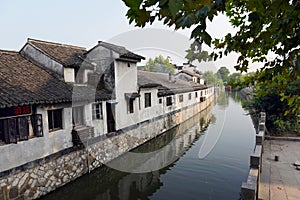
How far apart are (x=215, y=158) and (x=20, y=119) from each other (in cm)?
1016

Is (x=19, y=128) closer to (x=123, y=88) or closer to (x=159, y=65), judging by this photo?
(x=123, y=88)

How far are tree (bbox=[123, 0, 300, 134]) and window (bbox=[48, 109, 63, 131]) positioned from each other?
24.9ft

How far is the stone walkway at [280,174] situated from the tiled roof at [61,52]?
9791mm

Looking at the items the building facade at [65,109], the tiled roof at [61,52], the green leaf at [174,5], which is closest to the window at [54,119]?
the building facade at [65,109]

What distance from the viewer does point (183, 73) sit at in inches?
1515

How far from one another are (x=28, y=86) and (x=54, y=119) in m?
1.66

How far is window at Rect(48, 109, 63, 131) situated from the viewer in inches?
354

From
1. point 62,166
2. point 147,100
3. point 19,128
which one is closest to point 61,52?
point 19,128

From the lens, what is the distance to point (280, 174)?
7.82 m

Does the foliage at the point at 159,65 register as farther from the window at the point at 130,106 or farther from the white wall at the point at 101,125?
the white wall at the point at 101,125

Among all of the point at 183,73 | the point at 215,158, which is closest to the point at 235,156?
the point at 215,158

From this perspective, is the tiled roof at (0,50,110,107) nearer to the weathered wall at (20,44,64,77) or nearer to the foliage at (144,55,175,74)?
the weathered wall at (20,44,64,77)

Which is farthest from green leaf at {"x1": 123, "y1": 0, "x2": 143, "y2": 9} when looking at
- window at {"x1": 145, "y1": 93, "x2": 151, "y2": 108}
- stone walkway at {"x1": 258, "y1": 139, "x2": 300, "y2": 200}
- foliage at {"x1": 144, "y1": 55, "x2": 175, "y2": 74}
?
foliage at {"x1": 144, "y1": 55, "x2": 175, "y2": 74}

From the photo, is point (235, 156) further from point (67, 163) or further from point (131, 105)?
point (67, 163)
